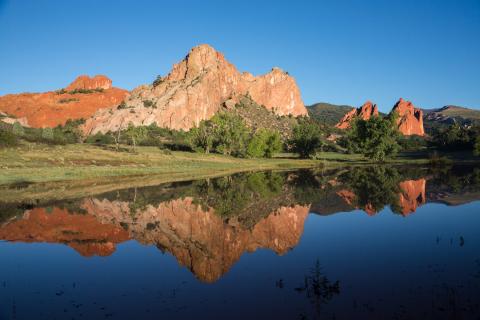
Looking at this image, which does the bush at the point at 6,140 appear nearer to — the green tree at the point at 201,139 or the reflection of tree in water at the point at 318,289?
the green tree at the point at 201,139

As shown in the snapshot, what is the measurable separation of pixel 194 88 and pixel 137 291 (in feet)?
619

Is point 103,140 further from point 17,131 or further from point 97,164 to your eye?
point 97,164

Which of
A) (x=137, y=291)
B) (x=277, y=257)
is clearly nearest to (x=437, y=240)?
(x=277, y=257)

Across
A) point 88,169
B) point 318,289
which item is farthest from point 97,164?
point 318,289

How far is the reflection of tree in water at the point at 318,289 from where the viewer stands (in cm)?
1103

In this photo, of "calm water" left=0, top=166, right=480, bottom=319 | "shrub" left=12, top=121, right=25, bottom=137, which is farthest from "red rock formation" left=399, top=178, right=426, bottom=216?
"shrub" left=12, top=121, right=25, bottom=137

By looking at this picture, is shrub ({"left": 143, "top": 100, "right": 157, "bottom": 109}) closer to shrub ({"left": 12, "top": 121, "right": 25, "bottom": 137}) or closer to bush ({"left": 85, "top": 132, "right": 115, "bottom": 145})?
bush ({"left": 85, "top": 132, "right": 115, "bottom": 145})

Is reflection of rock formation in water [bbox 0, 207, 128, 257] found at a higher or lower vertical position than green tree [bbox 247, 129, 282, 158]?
lower

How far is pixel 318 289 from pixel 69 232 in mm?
14970

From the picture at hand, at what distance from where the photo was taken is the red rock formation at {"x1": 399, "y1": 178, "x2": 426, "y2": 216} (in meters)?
27.7

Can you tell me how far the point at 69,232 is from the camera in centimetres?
2156

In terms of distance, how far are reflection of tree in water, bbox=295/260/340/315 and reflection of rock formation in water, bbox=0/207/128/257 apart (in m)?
9.30

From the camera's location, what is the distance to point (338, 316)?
392 inches

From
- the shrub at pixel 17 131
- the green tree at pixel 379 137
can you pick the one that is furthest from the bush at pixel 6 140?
the green tree at pixel 379 137
